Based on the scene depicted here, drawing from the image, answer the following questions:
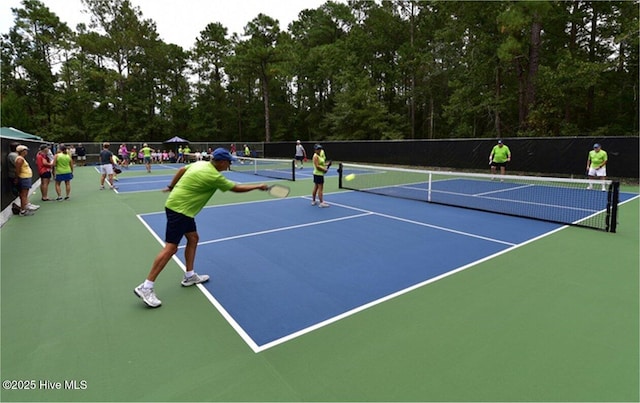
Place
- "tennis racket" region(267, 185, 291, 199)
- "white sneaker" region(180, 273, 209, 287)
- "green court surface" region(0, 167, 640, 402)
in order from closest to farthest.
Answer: "green court surface" region(0, 167, 640, 402) → "tennis racket" region(267, 185, 291, 199) → "white sneaker" region(180, 273, 209, 287)

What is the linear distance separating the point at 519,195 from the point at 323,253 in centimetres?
929

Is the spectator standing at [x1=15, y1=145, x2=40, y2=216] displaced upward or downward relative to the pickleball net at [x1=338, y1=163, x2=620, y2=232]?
upward

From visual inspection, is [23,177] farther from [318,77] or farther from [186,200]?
[318,77]

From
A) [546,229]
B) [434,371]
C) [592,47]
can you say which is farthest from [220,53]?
[434,371]

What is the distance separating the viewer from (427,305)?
4305 mm

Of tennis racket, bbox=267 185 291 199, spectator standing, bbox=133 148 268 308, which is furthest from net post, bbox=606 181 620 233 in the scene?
spectator standing, bbox=133 148 268 308

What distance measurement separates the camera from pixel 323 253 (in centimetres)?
621

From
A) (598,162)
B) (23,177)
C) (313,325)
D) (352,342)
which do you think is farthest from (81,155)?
(598,162)

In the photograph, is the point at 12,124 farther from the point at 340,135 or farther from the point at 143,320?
the point at 143,320

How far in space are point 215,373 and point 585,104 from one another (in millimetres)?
31407

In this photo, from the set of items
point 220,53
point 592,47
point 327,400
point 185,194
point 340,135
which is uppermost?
point 220,53

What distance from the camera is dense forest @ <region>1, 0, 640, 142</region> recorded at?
84.1ft

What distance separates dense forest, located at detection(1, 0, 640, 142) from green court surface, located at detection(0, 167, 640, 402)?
2166 centimetres

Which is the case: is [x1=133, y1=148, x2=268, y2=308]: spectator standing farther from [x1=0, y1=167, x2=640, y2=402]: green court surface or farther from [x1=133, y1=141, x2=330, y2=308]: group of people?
[x1=0, y1=167, x2=640, y2=402]: green court surface
